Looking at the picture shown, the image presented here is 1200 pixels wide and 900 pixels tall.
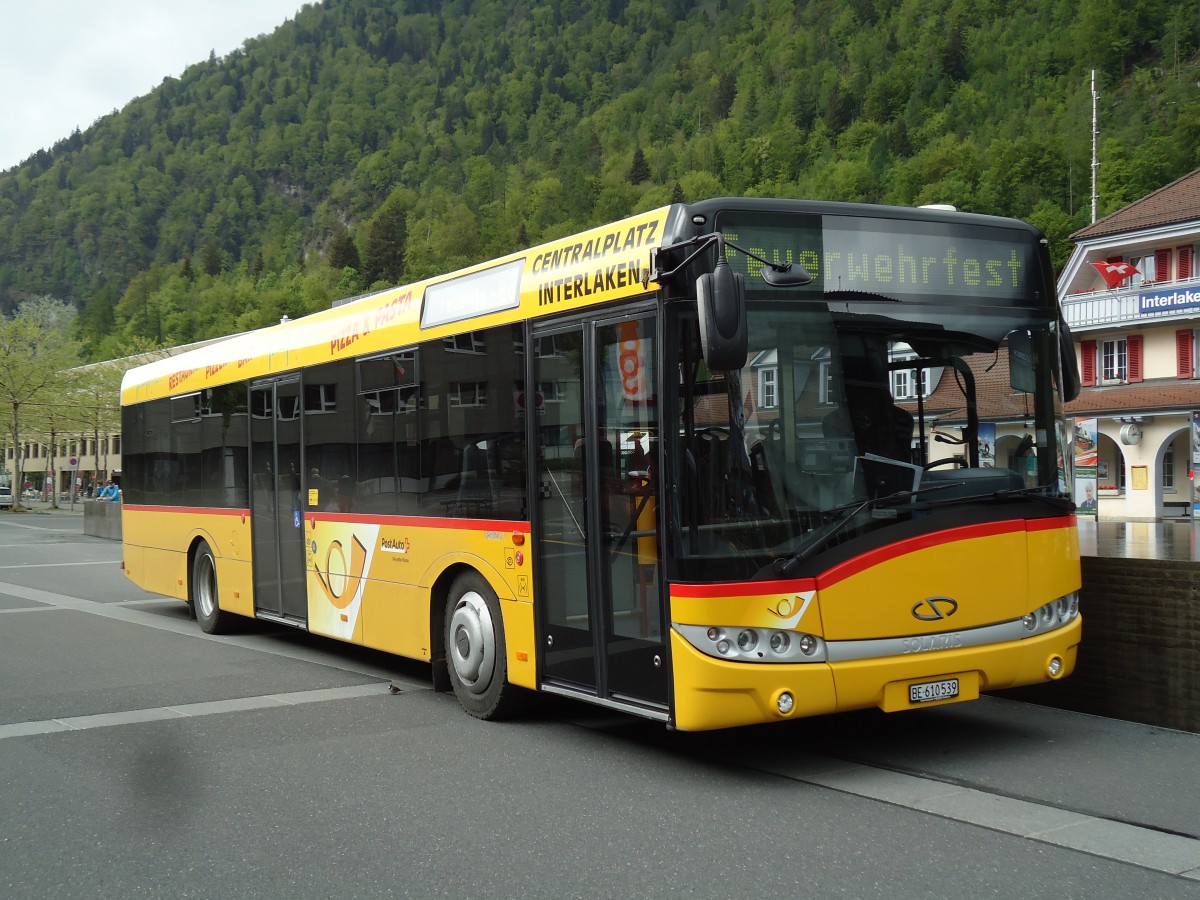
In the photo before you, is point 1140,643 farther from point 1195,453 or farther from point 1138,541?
point 1195,453

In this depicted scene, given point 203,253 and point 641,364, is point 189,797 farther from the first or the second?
point 203,253

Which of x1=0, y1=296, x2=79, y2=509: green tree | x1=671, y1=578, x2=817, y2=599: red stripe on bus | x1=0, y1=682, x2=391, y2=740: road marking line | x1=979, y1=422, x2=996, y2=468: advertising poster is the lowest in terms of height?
x1=0, y1=682, x2=391, y2=740: road marking line

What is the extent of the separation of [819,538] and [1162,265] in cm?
4271

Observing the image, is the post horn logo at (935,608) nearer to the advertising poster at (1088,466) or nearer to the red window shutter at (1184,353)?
the advertising poster at (1088,466)

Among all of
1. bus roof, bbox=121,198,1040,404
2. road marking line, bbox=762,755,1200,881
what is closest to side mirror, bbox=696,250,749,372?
bus roof, bbox=121,198,1040,404

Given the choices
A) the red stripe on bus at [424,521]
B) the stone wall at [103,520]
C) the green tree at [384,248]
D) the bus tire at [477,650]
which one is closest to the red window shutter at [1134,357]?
the stone wall at [103,520]

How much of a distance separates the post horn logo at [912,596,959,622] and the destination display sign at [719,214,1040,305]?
160 cm

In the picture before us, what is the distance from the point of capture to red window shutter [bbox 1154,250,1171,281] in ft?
145

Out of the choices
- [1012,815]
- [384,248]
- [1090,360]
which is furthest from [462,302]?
[384,248]

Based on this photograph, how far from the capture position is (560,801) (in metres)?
6.30

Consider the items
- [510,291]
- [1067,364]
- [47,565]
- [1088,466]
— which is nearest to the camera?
[1067,364]

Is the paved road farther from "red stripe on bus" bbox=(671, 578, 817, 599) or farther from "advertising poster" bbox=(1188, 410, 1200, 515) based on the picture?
"advertising poster" bbox=(1188, 410, 1200, 515)

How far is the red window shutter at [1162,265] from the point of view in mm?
44256

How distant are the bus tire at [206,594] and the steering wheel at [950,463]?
8.64 metres
